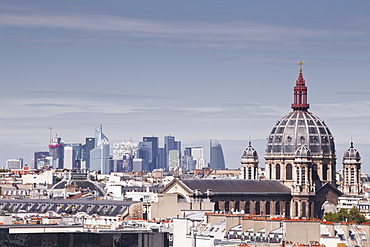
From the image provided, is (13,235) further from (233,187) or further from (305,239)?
(233,187)

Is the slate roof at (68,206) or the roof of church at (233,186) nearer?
the slate roof at (68,206)

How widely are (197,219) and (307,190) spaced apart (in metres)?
75.7

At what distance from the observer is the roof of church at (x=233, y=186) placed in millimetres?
184000

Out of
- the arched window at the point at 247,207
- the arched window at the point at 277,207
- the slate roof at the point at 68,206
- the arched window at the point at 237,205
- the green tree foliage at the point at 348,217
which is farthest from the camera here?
the arched window at the point at 277,207

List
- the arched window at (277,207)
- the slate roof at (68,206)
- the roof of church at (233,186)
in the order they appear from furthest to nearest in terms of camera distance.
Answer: the arched window at (277,207)
the roof of church at (233,186)
the slate roof at (68,206)

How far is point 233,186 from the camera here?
625 ft

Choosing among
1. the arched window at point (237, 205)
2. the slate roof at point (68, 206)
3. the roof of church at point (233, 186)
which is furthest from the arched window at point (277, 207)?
the slate roof at point (68, 206)

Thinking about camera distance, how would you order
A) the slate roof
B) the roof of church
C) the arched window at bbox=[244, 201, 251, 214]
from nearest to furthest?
the slate roof → the roof of church → the arched window at bbox=[244, 201, 251, 214]

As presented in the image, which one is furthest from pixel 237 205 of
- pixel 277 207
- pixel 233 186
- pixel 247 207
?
pixel 277 207

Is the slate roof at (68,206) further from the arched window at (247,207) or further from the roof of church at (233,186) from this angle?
the arched window at (247,207)

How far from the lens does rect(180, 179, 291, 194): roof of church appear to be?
184000 millimetres

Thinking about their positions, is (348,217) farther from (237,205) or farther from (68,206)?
(68,206)

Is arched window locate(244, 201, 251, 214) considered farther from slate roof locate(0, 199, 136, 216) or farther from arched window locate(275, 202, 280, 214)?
slate roof locate(0, 199, 136, 216)

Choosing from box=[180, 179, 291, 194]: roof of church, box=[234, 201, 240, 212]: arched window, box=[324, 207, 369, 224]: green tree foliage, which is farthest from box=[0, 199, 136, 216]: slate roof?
box=[324, 207, 369, 224]: green tree foliage
